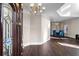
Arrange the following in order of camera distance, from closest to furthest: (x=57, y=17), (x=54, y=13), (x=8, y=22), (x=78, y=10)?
(x=8, y=22) < (x=78, y=10) < (x=57, y=17) < (x=54, y=13)

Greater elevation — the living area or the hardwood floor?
the living area

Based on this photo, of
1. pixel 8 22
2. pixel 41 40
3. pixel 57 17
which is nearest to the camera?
pixel 8 22

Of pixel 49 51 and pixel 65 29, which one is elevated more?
pixel 65 29

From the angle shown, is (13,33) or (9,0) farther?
(13,33)

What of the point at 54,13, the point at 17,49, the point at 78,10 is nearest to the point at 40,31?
the point at 54,13

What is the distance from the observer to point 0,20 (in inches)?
54.8

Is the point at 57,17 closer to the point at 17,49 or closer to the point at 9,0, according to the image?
the point at 17,49

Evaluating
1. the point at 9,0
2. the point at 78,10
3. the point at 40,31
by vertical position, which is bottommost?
the point at 40,31

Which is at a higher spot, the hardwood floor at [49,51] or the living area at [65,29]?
the living area at [65,29]

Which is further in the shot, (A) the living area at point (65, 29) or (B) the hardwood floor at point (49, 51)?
(A) the living area at point (65, 29)

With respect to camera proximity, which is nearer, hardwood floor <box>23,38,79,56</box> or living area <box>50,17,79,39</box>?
hardwood floor <box>23,38,79,56</box>

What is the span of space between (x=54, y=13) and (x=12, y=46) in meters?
4.49

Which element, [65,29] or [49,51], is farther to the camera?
[65,29]

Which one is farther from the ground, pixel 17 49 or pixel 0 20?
pixel 0 20
